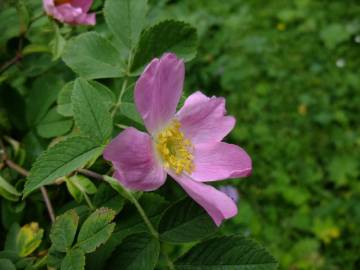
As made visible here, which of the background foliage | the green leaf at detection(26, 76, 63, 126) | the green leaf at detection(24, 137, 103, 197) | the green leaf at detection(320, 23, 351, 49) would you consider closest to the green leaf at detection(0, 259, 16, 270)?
the background foliage

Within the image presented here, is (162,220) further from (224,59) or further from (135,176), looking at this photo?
(224,59)

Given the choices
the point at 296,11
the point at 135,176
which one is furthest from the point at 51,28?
the point at 296,11

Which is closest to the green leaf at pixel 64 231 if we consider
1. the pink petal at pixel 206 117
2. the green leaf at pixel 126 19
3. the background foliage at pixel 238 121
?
the background foliage at pixel 238 121

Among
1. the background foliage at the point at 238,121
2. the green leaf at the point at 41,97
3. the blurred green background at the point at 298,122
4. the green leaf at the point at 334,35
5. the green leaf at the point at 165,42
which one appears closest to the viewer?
the background foliage at the point at 238,121

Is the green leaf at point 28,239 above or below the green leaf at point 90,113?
below

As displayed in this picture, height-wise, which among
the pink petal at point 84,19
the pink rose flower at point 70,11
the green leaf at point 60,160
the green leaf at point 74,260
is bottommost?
the green leaf at point 74,260

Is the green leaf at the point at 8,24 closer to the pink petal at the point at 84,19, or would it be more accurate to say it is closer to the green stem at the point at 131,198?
the pink petal at the point at 84,19

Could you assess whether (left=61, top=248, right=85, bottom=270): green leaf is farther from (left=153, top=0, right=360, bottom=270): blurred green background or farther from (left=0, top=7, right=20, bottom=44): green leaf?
(left=153, top=0, right=360, bottom=270): blurred green background
